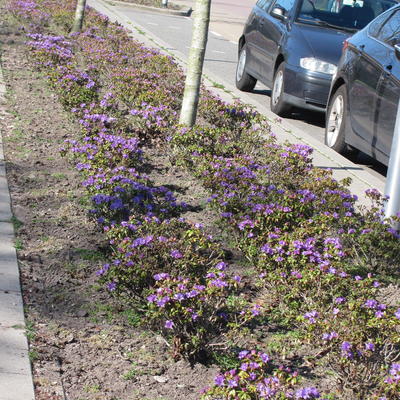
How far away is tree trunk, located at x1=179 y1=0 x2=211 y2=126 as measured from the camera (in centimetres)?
836

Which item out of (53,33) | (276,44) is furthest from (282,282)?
(53,33)

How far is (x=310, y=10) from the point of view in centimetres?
1216

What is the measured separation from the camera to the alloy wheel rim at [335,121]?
32.1ft

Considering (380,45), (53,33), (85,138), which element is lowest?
(53,33)

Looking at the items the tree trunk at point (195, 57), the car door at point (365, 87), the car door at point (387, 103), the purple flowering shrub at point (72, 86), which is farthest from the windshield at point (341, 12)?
the tree trunk at point (195, 57)

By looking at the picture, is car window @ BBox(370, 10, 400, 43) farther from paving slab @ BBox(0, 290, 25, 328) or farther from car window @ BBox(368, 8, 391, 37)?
paving slab @ BBox(0, 290, 25, 328)

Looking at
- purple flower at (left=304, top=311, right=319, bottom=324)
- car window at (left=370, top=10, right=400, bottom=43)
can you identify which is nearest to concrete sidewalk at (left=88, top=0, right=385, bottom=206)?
car window at (left=370, top=10, right=400, bottom=43)

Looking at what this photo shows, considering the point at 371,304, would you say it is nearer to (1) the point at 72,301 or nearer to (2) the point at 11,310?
(1) the point at 72,301

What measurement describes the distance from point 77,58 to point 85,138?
5703 mm

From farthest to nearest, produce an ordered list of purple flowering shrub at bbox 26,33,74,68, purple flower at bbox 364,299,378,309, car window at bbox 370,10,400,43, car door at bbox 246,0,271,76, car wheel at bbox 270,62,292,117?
car door at bbox 246,0,271,76, purple flowering shrub at bbox 26,33,74,68, car wheel at bbox 270,62,292,117, car window at bbox 370,10,400,43, purple flower at bbox 364,299,378,309

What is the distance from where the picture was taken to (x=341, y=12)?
1239 cm

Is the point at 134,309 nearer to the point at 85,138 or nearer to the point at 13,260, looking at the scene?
the point at 13,260

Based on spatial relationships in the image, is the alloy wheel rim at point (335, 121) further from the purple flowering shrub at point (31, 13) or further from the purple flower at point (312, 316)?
the purple flowering shrub at point (31, 13)

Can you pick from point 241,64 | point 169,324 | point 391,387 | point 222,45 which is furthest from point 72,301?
point 222,45
